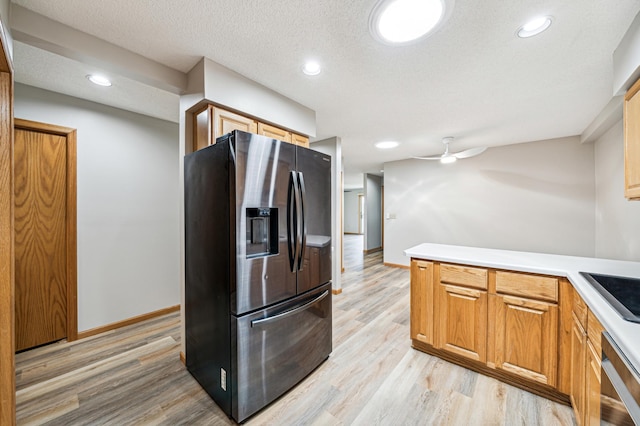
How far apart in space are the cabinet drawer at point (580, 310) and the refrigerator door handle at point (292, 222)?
170 cm

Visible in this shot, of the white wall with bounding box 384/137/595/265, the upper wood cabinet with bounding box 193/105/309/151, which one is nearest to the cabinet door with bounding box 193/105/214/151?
the upper wood cabinet with bounding box 193/105/309/151

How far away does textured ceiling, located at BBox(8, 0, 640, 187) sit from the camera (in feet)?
4.54

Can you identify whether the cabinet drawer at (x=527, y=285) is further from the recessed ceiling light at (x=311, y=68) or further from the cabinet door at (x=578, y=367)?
the recessed ceiling light at (x=311, y=68)

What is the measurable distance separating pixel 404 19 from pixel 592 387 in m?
2.20

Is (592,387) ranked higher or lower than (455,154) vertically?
lower

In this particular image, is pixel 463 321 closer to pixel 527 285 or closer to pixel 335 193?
pixel 527 285

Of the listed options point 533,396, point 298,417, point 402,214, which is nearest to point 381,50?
point 298,417

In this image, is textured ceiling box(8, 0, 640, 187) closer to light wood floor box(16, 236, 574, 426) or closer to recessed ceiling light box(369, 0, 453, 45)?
recessed ceiling light box(369, 0, 453, 45)

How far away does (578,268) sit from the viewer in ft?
5.61

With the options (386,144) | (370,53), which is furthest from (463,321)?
(386,144)

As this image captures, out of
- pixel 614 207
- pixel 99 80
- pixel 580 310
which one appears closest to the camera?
pixel 580 310

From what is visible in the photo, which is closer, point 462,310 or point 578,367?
point 578,367

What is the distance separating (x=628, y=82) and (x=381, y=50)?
1501 mm

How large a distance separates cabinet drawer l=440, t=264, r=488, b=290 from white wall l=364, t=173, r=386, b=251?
5004 millimetres
